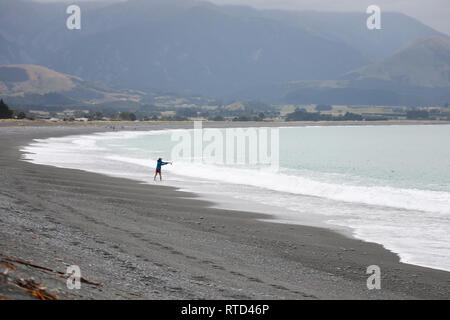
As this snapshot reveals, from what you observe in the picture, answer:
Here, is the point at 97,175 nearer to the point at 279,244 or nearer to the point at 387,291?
the point at 279,244

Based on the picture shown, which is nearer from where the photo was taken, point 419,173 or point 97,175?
point 97,175

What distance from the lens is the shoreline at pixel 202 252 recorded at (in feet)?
28.9

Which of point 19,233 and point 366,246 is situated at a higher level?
point 19,233

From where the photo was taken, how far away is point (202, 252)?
11.3 metres

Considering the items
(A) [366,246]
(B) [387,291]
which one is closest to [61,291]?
(B) [387,291]

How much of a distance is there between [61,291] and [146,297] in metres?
1.40

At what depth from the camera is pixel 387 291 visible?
9.38 m

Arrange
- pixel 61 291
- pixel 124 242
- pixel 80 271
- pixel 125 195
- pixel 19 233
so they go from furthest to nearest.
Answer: pixel 125 195
pixel 124 242
pixel 19 233
pixel 80 271
pixel 61 291

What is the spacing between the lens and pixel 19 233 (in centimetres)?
1051

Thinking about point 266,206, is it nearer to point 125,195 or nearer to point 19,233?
point 125,195

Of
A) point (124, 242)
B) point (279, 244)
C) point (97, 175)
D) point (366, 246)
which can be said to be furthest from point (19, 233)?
point (97, 175)

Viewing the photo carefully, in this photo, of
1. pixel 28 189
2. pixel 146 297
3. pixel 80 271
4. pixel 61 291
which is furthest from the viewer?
pixel 28 189

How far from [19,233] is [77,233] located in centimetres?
154

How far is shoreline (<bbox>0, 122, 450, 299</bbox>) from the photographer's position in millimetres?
8812
